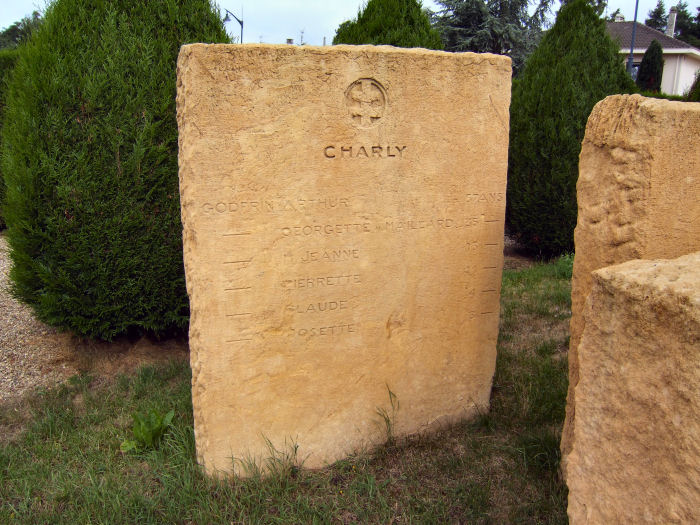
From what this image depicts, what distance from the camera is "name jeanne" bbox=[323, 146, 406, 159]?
2.76 meters

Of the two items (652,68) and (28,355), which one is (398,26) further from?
(652,68)

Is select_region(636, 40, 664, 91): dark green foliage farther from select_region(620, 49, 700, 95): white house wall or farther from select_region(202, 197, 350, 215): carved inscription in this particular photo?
select_region(202, 197, 350, 215): carved inscription

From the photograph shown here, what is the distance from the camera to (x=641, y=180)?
2320 mm

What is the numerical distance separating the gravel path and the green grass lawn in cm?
34

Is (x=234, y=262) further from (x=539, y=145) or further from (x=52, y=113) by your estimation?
(x=539, y=145)

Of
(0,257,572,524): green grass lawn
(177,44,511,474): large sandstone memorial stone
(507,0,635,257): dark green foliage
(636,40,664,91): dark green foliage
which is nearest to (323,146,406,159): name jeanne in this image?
(177,44,511,474): large sandstone memorial stone

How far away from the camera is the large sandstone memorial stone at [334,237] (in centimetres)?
260

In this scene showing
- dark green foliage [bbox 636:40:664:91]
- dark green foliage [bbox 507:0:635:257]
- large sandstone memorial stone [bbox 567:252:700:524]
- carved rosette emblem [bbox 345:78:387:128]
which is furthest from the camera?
dark green foliage [bbox 636:40:664:91]

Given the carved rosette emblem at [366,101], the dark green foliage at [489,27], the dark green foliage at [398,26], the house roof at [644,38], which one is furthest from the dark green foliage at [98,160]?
the house roof at [644,38]

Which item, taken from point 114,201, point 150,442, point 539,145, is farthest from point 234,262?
point 539,145

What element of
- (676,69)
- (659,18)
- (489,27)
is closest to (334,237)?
(489,27)

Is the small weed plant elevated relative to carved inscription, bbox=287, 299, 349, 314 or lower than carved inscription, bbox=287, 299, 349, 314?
lower

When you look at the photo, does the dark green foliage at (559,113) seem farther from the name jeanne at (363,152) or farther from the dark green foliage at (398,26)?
the name jeanne at (363,152)

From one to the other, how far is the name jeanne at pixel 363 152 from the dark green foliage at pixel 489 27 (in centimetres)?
1780
